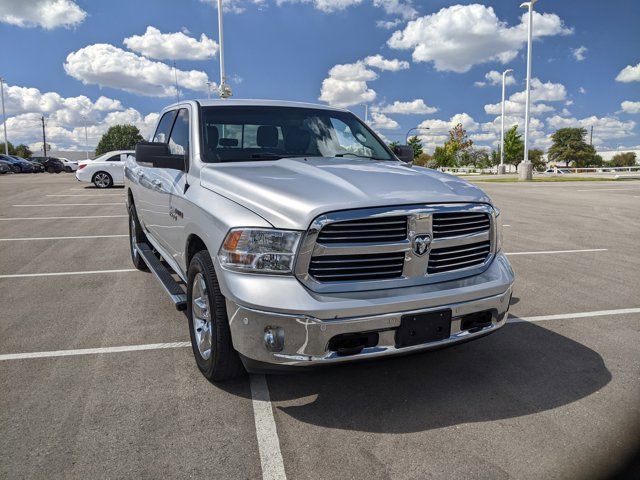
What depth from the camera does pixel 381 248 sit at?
2.87 metres

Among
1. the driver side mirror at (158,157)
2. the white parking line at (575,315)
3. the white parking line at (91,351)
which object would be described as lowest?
the white parking line at (91,351)

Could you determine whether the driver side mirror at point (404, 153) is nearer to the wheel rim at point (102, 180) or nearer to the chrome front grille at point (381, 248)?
the chrome front grille at point (381, 248)

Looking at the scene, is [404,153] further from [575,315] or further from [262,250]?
[262,250]

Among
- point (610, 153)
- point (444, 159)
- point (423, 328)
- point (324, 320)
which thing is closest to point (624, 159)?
point (610, 153)

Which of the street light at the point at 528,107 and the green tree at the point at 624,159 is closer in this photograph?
the street light at the point at 528,107

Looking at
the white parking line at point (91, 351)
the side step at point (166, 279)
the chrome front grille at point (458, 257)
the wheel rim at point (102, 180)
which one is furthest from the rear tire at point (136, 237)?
the wheel rim at point (102, 180)

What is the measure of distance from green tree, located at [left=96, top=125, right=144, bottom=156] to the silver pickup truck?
10975cm

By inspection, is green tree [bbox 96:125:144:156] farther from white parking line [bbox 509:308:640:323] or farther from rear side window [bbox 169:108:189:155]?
white parking line [bbox 509:308:640:323]

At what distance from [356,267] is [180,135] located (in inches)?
99.3

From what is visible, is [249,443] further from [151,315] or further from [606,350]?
[606,350]

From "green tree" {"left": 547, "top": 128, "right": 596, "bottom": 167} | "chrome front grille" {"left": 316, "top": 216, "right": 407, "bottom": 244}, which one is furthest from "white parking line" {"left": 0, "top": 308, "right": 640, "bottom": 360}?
"green tree" {"left": 547, "top": 128, "right": 596, "bottom": 167}

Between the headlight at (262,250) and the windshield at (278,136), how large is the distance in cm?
127

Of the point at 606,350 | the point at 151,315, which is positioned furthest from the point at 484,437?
the point at 151,315

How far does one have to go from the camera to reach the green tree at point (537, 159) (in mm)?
103062
